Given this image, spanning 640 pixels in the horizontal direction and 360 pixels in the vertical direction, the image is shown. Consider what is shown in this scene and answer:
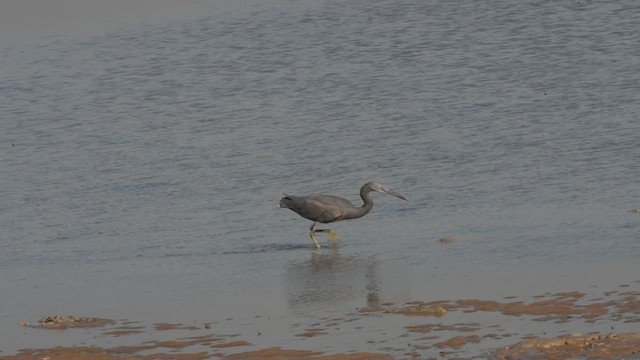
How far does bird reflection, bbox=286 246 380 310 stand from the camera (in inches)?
629

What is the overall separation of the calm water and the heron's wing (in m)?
0.39

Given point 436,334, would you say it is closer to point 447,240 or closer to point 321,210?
point 447,240

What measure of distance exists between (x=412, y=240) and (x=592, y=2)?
2184 cm

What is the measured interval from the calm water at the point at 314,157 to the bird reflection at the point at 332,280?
5cm

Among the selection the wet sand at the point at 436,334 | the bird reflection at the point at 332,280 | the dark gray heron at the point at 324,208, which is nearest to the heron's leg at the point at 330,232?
the dark gray heron at the point at 324,208

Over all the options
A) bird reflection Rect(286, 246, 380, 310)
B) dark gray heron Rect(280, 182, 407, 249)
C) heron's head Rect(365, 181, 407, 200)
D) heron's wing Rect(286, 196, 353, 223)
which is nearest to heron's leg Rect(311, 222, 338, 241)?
dark gray heron Rect(280, 182, 407, 249)

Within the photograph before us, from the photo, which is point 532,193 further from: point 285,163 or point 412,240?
point 285,163

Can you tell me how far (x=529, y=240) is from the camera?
18062 mm

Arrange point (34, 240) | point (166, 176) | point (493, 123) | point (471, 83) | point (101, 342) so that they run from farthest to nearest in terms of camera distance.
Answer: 1. point (471, 83)
2. point (493, 123)
3. point (166, 176)
4. point (34, 240)
5. point (101, 342)

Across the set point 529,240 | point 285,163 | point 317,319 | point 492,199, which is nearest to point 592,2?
point 285,163

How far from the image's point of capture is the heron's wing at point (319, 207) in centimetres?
1997

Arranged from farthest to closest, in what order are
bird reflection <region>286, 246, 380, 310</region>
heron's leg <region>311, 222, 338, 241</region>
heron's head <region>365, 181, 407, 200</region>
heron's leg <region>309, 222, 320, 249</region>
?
→ 1. heron's head <region>365, 181, 407, 200</region>
2. heron's leg <region>311, 222, 338, 241</region>
3. heron's leg <region>309, 222, 320, 249</region>
4. bird reflection <region>286, 246, 380, 310</region>

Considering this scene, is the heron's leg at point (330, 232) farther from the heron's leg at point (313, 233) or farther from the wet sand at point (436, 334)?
the wet sand at point (436, 334)

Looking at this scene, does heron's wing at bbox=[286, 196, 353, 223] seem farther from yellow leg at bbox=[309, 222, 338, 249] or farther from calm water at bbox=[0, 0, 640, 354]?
calm water at bbox=[0, 0, 640, 354]
